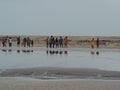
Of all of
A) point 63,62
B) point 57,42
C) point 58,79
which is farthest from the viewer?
point 57,42

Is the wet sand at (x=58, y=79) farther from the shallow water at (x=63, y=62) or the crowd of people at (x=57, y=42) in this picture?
the crowd of people at (x=57, y=42)

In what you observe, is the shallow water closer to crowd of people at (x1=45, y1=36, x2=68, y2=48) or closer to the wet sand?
the wet sand

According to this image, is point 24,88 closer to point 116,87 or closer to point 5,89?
point 5,89

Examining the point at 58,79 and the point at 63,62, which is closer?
the point at 58,79

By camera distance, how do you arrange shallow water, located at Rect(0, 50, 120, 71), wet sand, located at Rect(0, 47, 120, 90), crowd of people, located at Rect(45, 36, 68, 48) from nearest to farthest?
wet sand, located at Rect(0, 47, 120, 90) < shallow water, located at Rect(0, 50, 120, 71) < crowd of people, located at Rect(45, 36, 68, 48)

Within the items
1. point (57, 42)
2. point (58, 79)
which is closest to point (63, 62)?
→ point (58, 79)

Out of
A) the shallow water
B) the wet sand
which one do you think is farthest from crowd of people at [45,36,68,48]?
the wet sand

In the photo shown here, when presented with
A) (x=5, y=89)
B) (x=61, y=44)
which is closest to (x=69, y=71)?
(x=5, y=89)

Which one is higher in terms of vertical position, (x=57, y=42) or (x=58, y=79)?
(x=57, y=42)

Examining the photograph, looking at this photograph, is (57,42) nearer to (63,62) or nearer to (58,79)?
(63,62)

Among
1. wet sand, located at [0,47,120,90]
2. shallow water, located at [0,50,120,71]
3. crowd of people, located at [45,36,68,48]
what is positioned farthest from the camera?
crowd of people, located at [45,36,68,48]

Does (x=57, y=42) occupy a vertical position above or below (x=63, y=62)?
above

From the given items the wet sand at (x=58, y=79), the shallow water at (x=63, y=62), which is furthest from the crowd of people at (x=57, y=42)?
the wet sand at (x=58, y=79)

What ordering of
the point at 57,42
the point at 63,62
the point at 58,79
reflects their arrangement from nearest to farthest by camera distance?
the point at 58,79
the point at 63,62
the point at 57,42
